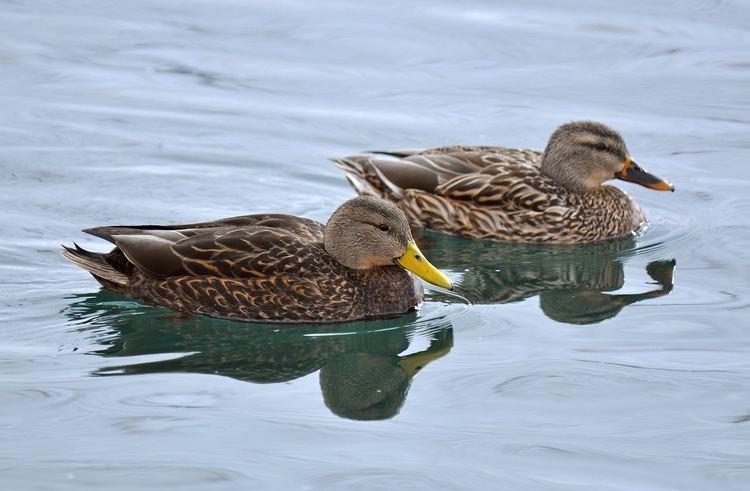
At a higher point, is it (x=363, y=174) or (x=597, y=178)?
(x=597, y=178)

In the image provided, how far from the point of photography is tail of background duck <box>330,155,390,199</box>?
11.4m

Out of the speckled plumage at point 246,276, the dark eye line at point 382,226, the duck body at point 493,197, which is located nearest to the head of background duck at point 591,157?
the duck body at point 493,197

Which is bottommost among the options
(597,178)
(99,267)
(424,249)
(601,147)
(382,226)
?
(424,249)

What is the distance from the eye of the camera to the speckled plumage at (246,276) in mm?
8789

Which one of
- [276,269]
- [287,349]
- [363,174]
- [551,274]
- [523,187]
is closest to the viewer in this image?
[287,349]

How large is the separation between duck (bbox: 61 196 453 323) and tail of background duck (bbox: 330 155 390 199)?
2395 mm

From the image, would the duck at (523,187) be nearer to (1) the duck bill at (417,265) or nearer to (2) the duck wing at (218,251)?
(1) the duck bill at (417,265)

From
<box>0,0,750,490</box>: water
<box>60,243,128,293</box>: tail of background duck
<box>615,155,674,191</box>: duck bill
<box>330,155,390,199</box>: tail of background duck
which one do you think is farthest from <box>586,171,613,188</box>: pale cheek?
<box>60,243,128,293</box>: tail of background duck

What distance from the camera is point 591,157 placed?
11.2 meters

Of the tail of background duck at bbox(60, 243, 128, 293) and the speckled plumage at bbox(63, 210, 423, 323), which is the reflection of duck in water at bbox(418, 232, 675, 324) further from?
the tail of background duck at bbox(60, 243, 128, 293)

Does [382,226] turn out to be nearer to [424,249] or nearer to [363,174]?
[424,249]

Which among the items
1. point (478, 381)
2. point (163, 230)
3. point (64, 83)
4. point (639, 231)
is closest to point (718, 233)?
point (639, 231)

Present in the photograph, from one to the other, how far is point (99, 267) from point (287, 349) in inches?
60.4

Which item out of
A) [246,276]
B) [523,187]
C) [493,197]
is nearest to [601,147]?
[523,187]
